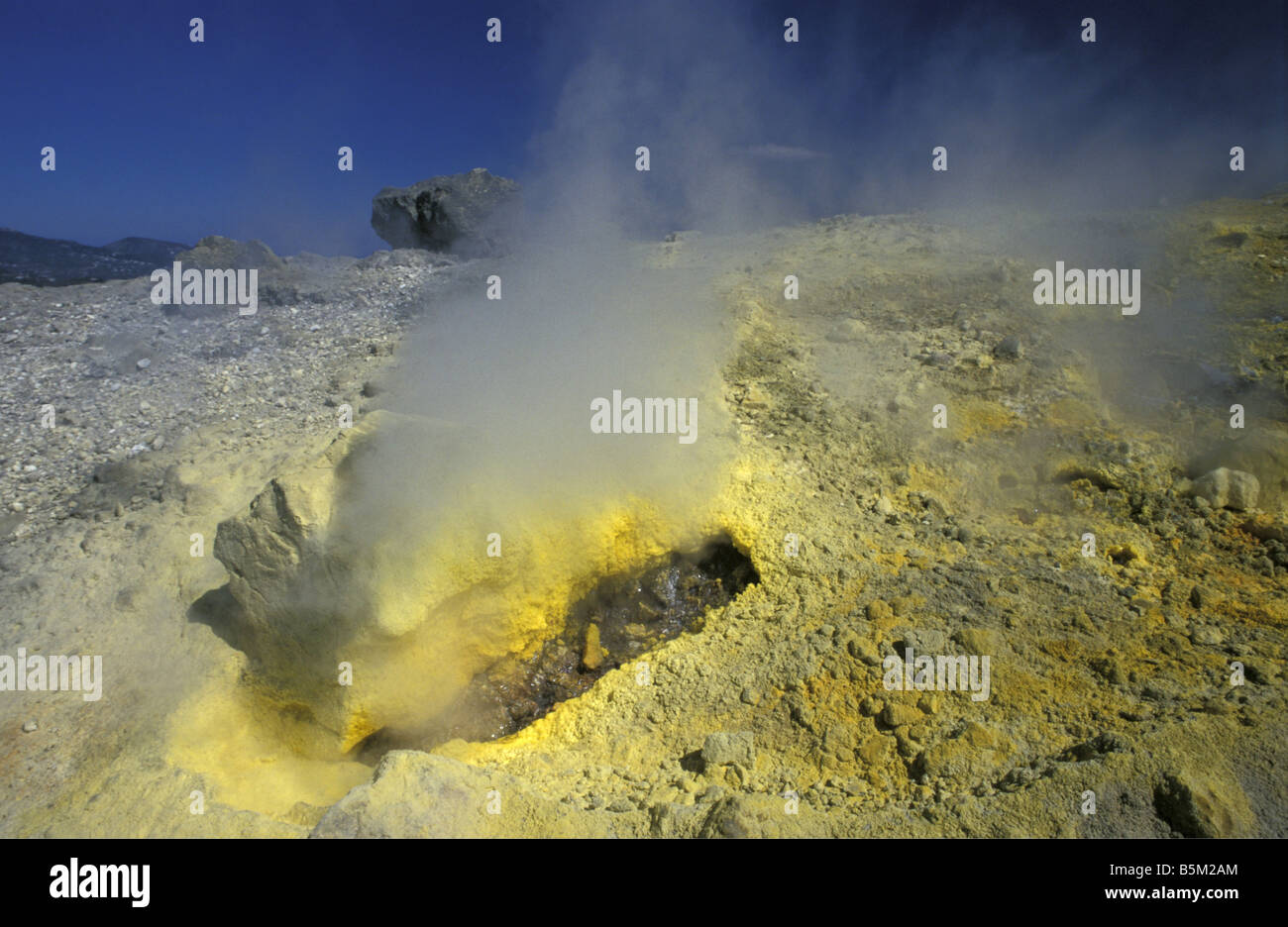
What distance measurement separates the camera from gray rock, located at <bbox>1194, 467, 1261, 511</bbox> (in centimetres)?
427

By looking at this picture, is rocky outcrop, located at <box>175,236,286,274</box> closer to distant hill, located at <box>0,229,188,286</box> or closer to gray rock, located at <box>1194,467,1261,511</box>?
distant hill, located at <box>0,229,188,286</box>

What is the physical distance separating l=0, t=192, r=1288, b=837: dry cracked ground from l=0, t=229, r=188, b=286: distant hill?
5.22 metres

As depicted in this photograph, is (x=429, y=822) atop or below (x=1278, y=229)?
below

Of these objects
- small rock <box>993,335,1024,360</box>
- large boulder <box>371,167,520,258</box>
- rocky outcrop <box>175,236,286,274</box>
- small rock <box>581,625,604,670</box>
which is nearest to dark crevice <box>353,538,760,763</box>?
small rock <box>581,625,604,670</box>

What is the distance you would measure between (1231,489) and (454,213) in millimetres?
9283

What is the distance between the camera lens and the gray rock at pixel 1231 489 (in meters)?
4.27

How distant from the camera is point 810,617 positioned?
3.93 m

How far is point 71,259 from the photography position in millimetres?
13250

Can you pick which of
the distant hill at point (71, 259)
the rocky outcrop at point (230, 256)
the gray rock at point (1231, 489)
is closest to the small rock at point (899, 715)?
the gray rock at point (1231, 489)

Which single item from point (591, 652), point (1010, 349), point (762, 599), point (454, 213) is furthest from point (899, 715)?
point (454, 213)

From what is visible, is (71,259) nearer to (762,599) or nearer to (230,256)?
(230,256)

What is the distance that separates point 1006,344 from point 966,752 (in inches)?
161
